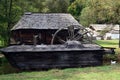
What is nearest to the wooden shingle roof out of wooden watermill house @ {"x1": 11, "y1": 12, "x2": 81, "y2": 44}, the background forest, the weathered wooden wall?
wooden watermill house @ {"x1": 11, "y1": 12, "x2": 81, "y2": 44}

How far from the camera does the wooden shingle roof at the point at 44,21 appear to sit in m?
27.3

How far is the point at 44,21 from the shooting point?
27953mm

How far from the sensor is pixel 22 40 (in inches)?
1154

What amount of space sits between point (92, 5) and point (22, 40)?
795cm

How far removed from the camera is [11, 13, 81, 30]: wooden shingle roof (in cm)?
2730

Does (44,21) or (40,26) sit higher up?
(44,21)

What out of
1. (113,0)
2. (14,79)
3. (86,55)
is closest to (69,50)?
(86,55)

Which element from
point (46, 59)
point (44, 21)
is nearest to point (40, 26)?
point (44, 21)

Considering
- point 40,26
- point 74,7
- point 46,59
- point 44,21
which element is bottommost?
point 46,59

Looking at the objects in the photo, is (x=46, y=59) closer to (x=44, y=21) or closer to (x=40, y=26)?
(x=40, y=26)

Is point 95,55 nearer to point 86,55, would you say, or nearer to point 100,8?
point 86,55

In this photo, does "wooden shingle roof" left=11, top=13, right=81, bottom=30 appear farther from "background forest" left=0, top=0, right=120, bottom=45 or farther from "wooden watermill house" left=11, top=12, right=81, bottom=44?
"background forest" left=0, top=0, right=120, bottom=45

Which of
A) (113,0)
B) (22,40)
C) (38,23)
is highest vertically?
(113,0)

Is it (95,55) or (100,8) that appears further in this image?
(100,8)
